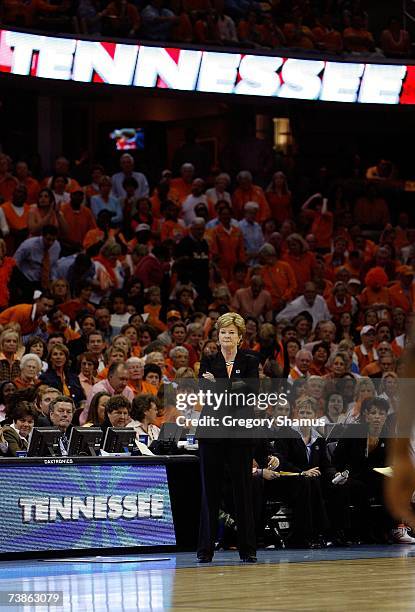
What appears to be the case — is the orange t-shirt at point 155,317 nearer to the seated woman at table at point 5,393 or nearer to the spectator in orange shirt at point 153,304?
the spectator in orange shirt at point 153,304

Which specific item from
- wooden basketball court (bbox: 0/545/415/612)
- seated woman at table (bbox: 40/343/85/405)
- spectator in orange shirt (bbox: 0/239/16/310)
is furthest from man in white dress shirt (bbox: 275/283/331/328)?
wooden basketball court (bbox: 0/545/415/612)

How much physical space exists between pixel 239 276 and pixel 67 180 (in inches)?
110

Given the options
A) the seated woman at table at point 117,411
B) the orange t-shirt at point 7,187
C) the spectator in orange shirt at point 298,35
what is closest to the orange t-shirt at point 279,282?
the orange t-shirt at point 7,187

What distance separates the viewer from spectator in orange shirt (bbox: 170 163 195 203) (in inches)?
787

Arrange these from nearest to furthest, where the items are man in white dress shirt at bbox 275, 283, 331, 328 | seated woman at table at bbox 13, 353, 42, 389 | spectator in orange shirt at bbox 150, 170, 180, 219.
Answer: seated woman at table at bbox 13, 353, 42, 389 → man in white dress shirt at bbox 275, 283, 331, 328 → spectator in orange shirt at bbox 150, 170, 180, 219

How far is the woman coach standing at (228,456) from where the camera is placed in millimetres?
10188

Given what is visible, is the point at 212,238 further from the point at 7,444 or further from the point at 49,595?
the point at 49,595

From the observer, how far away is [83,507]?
10742 millimetres

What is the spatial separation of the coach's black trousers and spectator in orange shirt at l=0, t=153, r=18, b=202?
857 centimetres

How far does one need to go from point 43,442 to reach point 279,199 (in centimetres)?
1102

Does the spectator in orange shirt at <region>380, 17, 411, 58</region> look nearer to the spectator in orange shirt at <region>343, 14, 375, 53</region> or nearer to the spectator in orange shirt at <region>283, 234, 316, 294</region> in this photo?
the spectator in orange shirt at <region>343, 14, 375, 53</region>

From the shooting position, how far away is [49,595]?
26.3 feet

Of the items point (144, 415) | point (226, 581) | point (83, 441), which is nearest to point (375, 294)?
point (144, 415)

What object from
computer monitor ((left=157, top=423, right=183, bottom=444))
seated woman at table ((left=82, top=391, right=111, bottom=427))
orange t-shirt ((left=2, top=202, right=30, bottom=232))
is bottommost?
computer monitor ((left=157, top=423, right=183, bottom=444))
